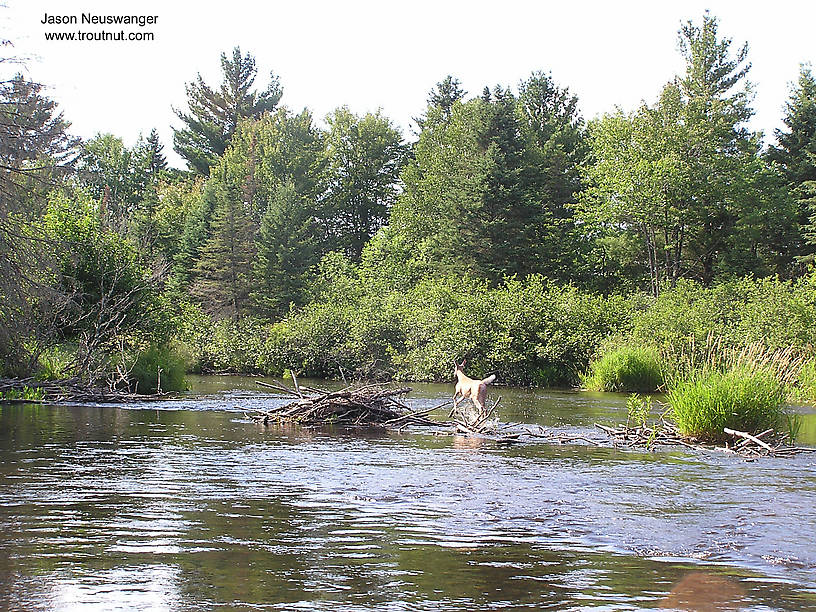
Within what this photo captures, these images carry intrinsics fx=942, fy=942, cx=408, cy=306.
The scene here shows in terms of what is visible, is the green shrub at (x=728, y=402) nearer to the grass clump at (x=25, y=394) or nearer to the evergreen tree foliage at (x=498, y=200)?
the grass clump at (x=25, y=394)

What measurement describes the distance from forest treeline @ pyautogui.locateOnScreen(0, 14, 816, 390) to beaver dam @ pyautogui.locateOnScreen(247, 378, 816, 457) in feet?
22.7

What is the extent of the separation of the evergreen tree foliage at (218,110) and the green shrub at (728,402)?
250ft

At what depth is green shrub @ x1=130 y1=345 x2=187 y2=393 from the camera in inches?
1207

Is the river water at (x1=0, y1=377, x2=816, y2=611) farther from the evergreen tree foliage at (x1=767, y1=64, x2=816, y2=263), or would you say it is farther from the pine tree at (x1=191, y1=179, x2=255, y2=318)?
the pine tree at (x1=191, y1=179, x2=255, y2=318)

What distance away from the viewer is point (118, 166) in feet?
302

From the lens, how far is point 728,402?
57.3 feet

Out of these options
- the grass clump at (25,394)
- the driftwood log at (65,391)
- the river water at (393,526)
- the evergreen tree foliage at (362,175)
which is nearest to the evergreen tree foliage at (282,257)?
the evergreen tree foliage at (362,175)

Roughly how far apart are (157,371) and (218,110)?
209 ft

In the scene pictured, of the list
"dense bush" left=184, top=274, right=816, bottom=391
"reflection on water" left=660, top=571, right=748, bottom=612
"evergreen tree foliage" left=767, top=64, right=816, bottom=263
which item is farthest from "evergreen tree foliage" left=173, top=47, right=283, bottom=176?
"reflection on water" left=660, top=571, right=748, bottom=612

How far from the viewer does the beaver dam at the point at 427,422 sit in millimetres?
18250

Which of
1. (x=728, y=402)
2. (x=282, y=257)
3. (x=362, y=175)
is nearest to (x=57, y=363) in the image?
(x=728, y=402)

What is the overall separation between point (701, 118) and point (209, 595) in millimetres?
52290

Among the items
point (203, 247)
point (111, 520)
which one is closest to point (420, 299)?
point (203, 247)

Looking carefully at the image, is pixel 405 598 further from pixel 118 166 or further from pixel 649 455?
pixel 118 166
